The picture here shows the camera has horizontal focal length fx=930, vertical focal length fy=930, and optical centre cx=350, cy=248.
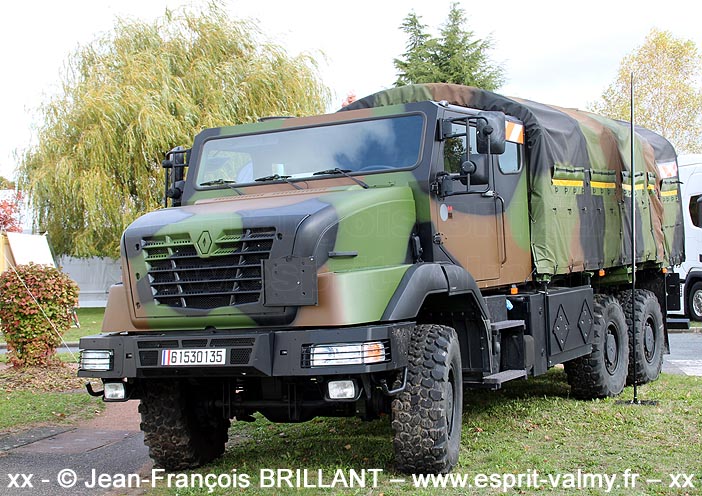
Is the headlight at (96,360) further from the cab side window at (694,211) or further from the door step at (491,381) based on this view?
the cab side window at (694,211)

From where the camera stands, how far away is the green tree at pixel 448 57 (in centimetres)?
3891

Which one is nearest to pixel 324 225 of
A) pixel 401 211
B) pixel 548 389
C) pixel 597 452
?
pixel 401 211

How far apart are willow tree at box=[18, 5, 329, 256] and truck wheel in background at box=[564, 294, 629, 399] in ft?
55.3

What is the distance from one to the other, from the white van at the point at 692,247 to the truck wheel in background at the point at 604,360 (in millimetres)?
10092

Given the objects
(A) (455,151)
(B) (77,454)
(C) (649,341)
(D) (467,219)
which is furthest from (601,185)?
(B) (77,454)

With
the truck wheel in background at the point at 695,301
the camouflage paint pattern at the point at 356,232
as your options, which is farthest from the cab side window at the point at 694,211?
the camouflage paint pattern at the point at 356,232

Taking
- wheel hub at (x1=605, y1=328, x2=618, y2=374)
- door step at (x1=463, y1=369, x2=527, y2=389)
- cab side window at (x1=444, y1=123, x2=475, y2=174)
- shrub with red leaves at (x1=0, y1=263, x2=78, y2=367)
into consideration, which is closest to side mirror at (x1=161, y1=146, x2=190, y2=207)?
cab side window at (x1=444, y1=123, x2=475, y2=174)

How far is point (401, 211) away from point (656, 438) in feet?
9.83

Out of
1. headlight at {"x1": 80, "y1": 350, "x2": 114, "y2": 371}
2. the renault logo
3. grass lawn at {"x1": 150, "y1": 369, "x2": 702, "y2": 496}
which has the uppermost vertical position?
the renault logo

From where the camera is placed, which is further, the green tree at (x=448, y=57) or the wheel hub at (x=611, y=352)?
the green tree at (x=448, y=57)

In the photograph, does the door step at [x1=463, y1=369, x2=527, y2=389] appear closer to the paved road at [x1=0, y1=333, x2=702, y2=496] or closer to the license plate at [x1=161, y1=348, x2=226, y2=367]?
the license plate at [x1=161, y1=348, x2=226, y2=367]

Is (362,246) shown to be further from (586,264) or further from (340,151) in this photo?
(586,264)

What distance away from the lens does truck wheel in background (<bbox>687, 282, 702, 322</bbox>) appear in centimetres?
1998

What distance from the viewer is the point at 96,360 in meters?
6.48
